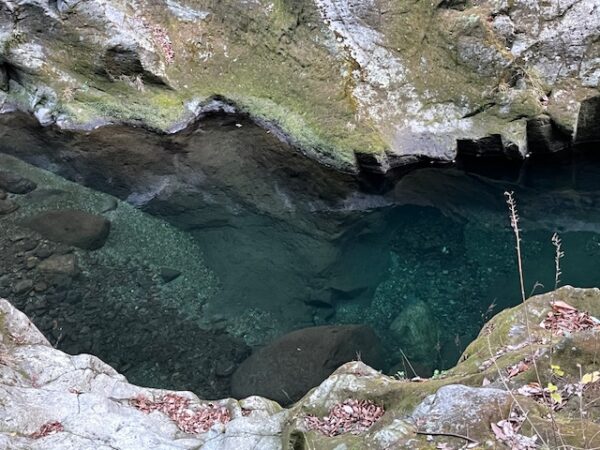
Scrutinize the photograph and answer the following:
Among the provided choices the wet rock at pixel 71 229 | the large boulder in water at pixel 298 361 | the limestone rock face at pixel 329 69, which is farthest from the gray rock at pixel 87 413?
the limestone rock face at pixel 329 69

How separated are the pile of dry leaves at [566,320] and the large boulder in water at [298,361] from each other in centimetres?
268

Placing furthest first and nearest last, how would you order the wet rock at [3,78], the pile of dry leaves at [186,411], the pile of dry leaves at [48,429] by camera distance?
the wet rock at [3,78] < the pile of dry leaves at [186,411] < the pile of dry leaves at [48,429]

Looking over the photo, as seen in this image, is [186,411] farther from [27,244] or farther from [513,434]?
Result: [27,244]

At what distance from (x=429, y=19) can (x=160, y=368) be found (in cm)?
799

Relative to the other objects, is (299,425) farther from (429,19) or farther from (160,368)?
(429,19)

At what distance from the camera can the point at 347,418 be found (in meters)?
4.96

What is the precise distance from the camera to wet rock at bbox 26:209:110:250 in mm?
9562

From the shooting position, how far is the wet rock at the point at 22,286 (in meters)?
8.62

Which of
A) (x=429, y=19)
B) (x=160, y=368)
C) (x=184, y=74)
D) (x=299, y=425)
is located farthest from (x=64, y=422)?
(x=429, y=19)

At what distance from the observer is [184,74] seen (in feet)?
38.3

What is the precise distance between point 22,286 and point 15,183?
261 cm

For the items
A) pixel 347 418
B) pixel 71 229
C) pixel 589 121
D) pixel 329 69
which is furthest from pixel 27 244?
pixel 589 121

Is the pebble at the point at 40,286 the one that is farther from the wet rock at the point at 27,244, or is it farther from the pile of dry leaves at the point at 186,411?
the pile of dry leaves at the point at 186,411

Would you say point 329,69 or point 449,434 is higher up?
point 329,69
